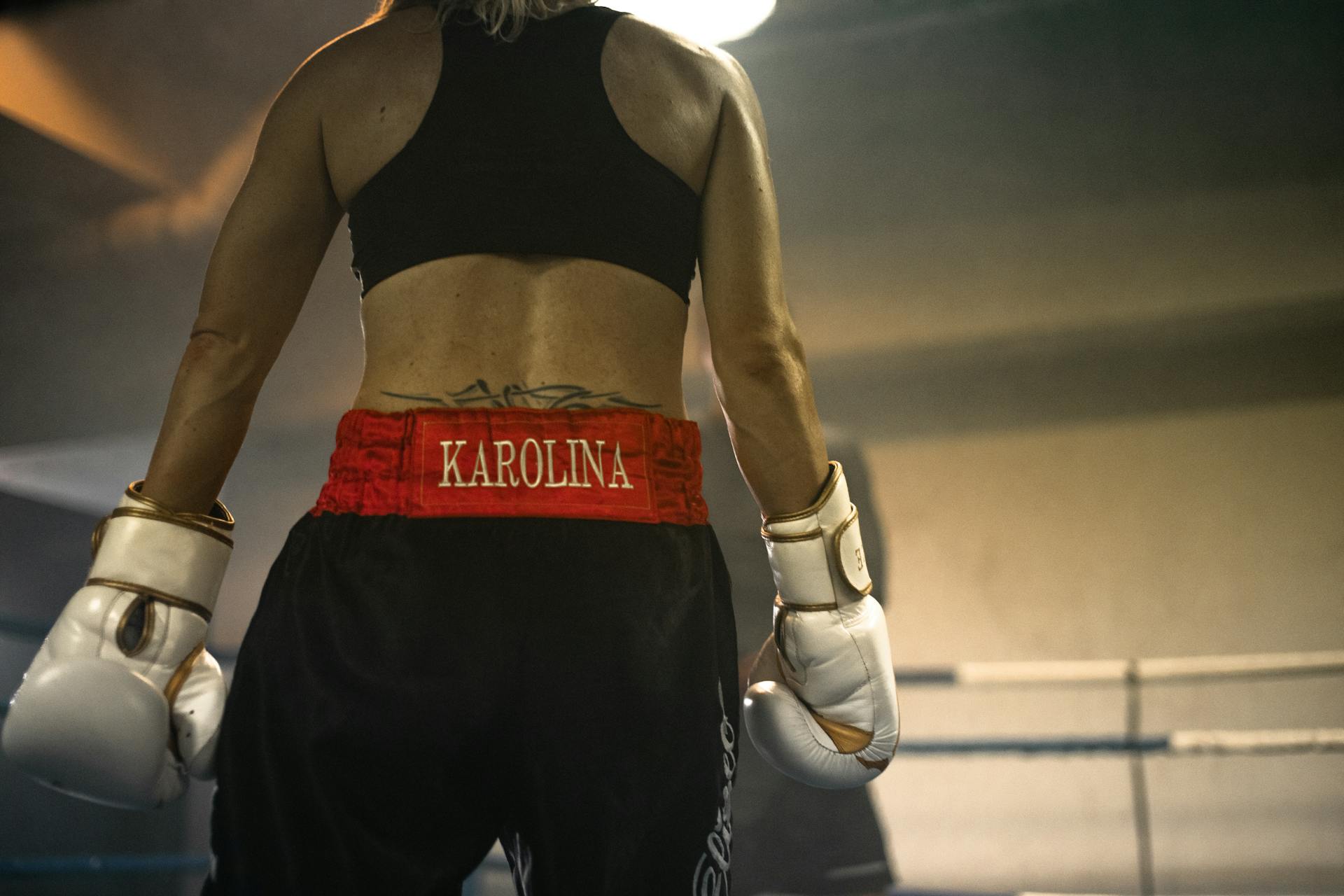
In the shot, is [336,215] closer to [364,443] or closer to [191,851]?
[364,443]

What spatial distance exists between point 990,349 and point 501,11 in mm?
2105

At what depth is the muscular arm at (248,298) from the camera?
854mm

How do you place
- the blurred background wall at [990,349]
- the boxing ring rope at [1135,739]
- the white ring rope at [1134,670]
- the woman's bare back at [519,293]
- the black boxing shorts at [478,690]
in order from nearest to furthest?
the black boxing shorts at [478,690], the woman's bare back at [519,293], the boxing ring rope at [1135,739], the white ring rope at [1134,670], the blurred background wall at [990,349]

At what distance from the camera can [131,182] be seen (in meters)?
2.91

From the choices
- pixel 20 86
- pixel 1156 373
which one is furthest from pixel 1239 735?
pixel 20 86

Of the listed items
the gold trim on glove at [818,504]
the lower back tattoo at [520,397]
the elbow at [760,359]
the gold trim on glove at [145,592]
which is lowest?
the gold trim on glove at [145,592]

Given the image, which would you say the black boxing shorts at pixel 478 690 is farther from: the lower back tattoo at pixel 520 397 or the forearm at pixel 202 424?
the forearm at pixel 202 424

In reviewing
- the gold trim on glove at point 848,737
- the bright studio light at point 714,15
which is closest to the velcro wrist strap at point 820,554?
the gold trim on glove at point 848,737

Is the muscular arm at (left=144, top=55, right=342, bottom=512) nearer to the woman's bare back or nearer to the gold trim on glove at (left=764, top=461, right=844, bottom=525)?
the woman's bare back

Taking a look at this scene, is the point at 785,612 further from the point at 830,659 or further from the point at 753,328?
the point at 753,328

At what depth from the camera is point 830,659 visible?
2.90ft

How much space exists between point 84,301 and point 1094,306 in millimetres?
2747

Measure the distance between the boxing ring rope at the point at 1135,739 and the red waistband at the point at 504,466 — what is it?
1.50 meters

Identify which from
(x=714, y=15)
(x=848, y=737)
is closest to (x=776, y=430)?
(x=848, y=737)
